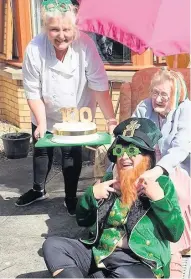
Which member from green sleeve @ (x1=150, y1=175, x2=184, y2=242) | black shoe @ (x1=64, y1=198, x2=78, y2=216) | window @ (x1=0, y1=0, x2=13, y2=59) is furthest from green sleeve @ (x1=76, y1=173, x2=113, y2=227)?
window @ (x1=0, y1=0, x2=13, y2=59)

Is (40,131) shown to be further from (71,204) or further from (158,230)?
(158,230)

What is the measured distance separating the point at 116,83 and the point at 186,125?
3.06 metres

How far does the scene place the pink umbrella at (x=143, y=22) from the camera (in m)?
3.39

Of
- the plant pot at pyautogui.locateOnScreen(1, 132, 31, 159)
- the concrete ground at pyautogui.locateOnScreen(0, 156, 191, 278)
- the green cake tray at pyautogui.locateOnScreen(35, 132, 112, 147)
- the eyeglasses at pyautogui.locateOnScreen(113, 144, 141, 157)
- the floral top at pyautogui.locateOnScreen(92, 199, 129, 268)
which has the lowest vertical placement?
the concrete ground at pyautogui.locateOnScreen(0, 156, 191, 278)

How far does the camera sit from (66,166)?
14.2 ft

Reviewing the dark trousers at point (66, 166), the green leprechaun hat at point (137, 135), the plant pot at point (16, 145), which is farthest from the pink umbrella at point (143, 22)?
the plant pot at point (16, 145)

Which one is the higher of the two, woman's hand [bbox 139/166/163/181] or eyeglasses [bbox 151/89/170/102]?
eyeglasses [bbox 151/89/170/102]

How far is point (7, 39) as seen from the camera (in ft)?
22.7

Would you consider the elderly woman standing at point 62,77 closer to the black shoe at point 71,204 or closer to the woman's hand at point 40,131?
the woman's hand at point 40,131

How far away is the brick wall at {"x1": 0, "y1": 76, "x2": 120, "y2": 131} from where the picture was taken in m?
6.68

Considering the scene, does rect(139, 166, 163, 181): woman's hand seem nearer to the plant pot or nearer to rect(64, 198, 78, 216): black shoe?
rect(64, 198, 78, 216): black shoe

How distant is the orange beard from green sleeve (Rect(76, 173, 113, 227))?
197 millimetres

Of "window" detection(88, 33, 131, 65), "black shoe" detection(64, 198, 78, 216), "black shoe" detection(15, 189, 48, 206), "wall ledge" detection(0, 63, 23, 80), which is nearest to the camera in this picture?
"black shoe" detection(64, 198, 78, 216)

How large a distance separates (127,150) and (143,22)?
1.14m
